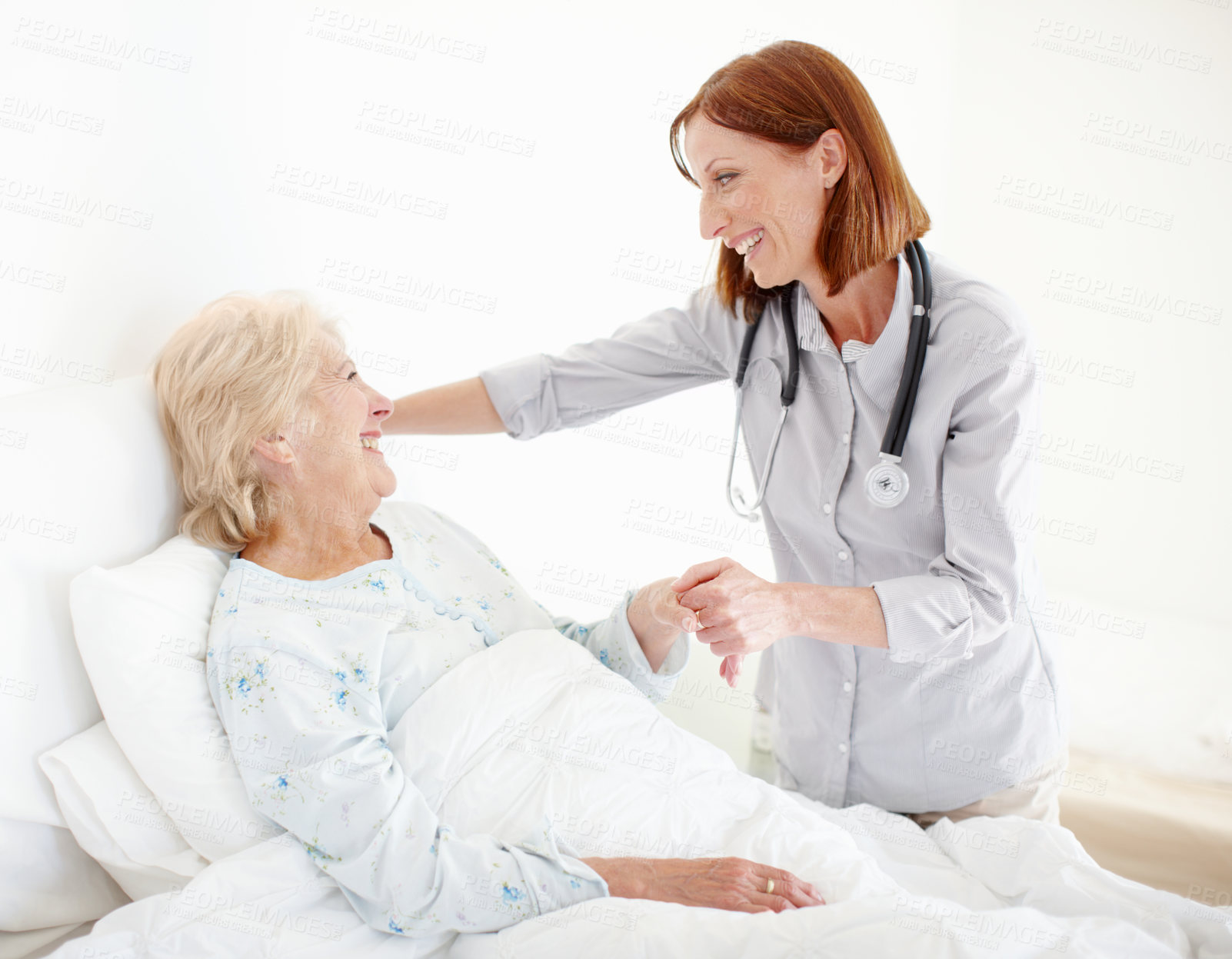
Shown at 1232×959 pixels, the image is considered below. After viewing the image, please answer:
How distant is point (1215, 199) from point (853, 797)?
248cm

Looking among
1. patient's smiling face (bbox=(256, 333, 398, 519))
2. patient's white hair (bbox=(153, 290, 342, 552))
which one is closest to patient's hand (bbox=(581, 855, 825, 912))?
patient's smiling face (bbox=(256, 333, 398, 519))

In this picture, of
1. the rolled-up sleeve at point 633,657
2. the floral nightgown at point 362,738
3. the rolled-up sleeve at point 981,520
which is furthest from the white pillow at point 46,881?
the rolled-up sleeve at point 981,520

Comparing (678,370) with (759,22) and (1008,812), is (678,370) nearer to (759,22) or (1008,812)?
(1008,812)

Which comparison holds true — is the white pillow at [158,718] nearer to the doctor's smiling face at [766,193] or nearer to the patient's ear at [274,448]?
the patient's ear at [274,448]

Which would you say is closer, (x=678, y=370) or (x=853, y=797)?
(x=853, y=797)

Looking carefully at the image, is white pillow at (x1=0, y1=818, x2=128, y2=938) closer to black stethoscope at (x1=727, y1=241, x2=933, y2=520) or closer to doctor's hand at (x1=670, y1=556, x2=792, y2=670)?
doctor's hand at (x1=670, y1=556, x2=792, y2=670)

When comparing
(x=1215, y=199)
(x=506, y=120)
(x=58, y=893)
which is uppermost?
(x=1215, y=199)

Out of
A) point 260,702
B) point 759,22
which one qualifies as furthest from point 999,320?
point 759,22

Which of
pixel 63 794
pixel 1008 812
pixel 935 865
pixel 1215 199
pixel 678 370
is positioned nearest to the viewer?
pixel 63 794

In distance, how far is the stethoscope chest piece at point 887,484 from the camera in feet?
4.63

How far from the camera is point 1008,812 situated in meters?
1.56

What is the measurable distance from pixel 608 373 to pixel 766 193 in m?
0.53

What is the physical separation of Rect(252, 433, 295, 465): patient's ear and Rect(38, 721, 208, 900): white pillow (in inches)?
19.0

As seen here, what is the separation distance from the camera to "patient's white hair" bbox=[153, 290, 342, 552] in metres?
1.50
